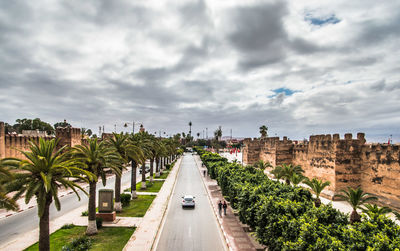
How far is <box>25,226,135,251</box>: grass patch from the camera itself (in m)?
16.2

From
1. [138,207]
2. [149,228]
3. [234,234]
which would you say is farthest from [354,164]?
[138,207]

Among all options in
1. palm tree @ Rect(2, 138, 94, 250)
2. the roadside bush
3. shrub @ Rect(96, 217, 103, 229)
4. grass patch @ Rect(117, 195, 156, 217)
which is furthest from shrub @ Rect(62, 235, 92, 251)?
the roadside bush

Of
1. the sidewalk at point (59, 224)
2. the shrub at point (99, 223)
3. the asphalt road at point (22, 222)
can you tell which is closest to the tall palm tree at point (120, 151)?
the sidewalk at point (59, 224)

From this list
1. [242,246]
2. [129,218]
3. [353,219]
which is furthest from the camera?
[129,218]

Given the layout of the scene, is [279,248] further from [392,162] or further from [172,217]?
[392,162]

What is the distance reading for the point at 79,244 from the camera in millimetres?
16047

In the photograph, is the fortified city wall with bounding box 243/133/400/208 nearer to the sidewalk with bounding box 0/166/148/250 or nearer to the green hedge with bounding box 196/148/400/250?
the green hedge with bounding box 196/148/400/250

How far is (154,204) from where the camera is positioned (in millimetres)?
27438

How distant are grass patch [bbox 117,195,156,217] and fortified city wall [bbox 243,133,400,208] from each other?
72.4 feet

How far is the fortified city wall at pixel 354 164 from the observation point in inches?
966

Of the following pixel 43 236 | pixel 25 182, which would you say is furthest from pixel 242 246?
pixel 25 182

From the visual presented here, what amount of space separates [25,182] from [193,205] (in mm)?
17453

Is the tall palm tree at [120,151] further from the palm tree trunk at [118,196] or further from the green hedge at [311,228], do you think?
the green hedge at [311,228]

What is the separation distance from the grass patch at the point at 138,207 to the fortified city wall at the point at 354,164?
22.1 metres
